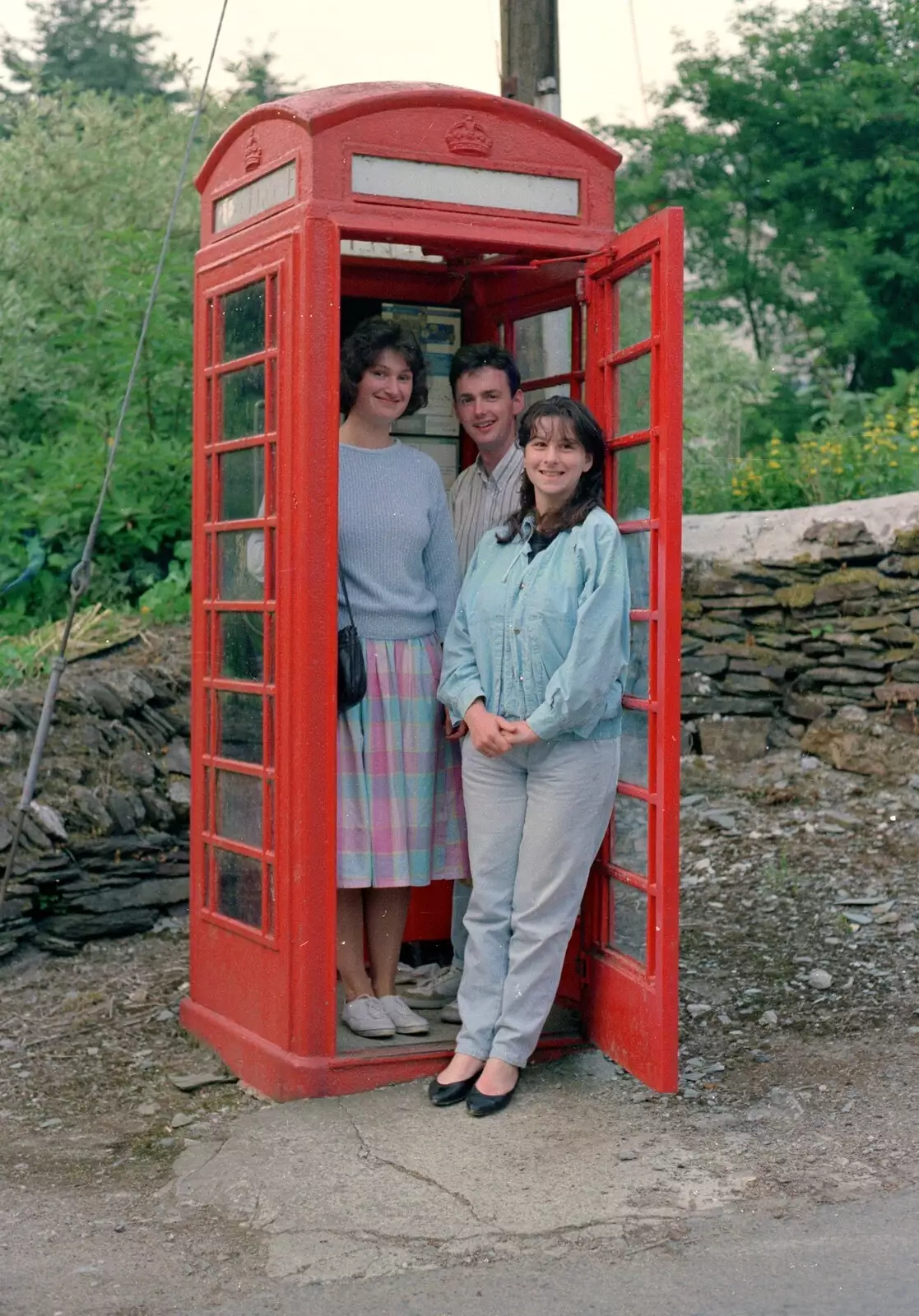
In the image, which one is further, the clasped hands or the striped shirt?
the striped shirt

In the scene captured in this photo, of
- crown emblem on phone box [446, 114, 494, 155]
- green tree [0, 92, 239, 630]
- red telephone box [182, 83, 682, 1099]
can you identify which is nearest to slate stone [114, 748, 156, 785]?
green tree [0, 92, 239, 630]

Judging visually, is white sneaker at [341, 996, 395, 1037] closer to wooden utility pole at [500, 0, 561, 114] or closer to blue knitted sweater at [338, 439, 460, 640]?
blue knitted sweater at [338, 439, 460, 640]

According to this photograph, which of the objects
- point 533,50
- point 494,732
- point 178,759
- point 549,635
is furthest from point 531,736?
point 533,50

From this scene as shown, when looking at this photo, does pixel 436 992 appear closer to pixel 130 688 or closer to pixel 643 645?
pixel 643 645

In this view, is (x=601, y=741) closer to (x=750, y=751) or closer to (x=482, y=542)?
(x=482, y=542)

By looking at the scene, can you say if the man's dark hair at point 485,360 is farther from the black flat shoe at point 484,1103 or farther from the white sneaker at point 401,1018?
the black flat shoe at point 484,1103

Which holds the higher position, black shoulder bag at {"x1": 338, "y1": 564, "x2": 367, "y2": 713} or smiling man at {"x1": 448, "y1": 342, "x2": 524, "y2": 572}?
smiling man at {"x1": 448, "y1": 342, "x2": 524, "y2": 572}

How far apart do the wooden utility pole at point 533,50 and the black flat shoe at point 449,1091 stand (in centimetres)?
418

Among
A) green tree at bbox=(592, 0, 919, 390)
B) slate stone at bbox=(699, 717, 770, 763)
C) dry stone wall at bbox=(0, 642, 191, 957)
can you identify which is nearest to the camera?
dry stone wall at bbox=(0, 642, 191, 957)

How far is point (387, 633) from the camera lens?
4445mm

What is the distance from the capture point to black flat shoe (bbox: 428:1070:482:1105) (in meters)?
4.23

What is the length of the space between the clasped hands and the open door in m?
0.36

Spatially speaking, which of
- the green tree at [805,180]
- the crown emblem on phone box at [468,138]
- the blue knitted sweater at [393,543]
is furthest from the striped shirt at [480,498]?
the green tree at [805,180]

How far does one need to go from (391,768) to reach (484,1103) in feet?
3.07
